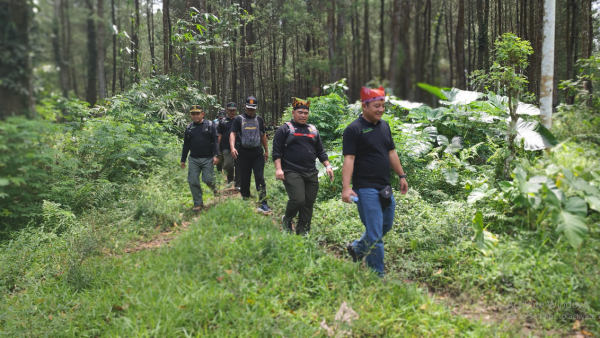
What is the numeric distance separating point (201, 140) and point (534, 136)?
562 centimetres

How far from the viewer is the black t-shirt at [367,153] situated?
362 centimetres

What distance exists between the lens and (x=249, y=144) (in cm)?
597

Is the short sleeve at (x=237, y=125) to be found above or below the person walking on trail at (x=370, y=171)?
above

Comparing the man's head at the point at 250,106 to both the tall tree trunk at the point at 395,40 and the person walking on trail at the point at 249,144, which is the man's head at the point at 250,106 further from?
the tall tree trunk at the point at 395,40

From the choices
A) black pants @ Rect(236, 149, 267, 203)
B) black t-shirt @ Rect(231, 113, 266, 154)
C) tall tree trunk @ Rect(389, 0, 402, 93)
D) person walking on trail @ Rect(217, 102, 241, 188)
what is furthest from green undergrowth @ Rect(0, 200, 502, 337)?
tall tree trunk @ Rect(389, 0, 402, 93)

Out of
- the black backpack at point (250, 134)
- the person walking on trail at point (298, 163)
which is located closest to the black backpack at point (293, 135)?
the person walking on trail at point (298, 163)

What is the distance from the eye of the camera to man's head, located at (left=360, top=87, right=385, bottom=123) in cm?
362

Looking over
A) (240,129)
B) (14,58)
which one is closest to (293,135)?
(240,129)

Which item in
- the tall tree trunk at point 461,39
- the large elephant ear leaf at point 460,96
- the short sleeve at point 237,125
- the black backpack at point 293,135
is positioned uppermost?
the tall tree trunk at point 461,39

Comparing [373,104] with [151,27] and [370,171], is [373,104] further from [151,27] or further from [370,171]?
[151,27]

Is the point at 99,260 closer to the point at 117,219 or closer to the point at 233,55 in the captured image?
the point at 117,219

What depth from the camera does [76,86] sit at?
297 cm

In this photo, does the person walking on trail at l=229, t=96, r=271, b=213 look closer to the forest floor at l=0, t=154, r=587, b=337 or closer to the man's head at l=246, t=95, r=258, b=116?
the man's head at l=246, t=95, r=258, b=116

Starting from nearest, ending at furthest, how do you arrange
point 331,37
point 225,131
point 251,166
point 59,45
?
1. point 59,45
2. point 251,166
3. point 225,131
4. point 331,37
